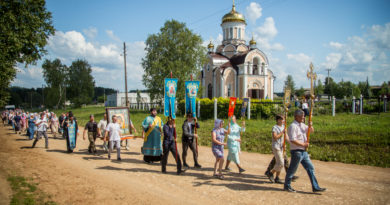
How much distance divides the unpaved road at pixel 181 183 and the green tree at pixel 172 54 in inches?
976

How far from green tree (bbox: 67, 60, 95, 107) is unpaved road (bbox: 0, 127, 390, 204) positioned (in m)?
61.6

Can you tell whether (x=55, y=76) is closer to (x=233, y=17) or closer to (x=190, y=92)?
(x=233, y=17)

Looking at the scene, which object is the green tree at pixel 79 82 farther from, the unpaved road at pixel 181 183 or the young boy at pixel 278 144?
the young boy at pixel 278 144

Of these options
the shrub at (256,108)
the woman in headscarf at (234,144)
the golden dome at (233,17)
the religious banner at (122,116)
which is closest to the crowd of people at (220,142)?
the woman in headscarf at (234,144)

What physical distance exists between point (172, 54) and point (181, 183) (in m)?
29.2

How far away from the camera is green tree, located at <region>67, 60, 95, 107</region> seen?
66375 mm

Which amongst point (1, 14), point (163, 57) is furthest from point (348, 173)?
point (163, 57)

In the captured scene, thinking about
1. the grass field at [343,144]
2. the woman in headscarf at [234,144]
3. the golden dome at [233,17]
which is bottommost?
the grass field at [343,144]

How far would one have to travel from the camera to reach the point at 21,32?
54.5ft

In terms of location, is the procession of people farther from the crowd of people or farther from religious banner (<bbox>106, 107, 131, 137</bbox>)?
religious banner (<bbox>106, 107, 131, 137</bbox>)

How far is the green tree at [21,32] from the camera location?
1559cm

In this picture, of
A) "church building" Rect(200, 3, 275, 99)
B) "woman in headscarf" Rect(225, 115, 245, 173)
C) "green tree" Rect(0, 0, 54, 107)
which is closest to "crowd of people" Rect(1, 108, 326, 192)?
"woman in headscarf" Rect(225, 115, 245, 173)

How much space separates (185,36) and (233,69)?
9547 mm

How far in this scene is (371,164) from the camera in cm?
834
